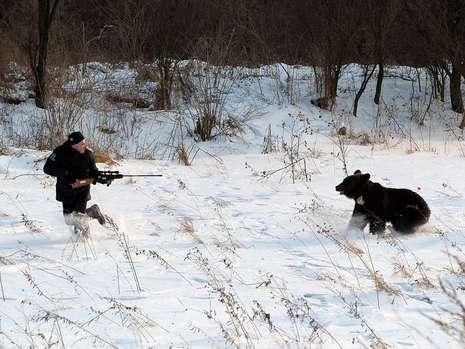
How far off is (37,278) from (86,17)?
67.6 ft

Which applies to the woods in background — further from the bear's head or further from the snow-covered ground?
the bear's head

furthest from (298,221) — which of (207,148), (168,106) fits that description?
(168,106)

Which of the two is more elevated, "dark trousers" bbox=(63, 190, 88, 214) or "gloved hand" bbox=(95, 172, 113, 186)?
"gloved hand" bbox=(95, 172, 113, 186)

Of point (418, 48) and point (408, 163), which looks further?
point (418, 48)

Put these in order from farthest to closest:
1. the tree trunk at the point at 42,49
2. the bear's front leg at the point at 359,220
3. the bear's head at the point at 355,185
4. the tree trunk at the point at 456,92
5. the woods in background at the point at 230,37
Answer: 1. the tree trunk at the point at 456,92
2. the woods in background at the point at 230,37
3. the tree trunk at the point at 42,49
4. the bear's head at the point at 355,185
5. the bear's front leg at the point at 359,220

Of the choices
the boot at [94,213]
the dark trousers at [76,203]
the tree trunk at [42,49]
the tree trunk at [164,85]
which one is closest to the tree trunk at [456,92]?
the tree trunk at [164,85]

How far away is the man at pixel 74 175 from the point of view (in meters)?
6.14

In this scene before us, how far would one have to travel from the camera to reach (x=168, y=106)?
56.7ft

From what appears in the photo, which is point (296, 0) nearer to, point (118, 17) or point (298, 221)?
point (118, 17)

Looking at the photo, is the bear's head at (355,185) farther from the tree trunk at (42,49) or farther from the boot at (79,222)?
the tree trunk at (42,49)

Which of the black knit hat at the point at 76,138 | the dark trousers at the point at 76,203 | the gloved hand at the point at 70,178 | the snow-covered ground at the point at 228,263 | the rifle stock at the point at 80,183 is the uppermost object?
the black knit hat at the point at 76,138

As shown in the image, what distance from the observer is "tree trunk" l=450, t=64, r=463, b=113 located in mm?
18275

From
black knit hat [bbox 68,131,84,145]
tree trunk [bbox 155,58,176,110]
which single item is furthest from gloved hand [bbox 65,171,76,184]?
tree trunk [bbox 155,58,176,110]

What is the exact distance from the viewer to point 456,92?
1858 cm
